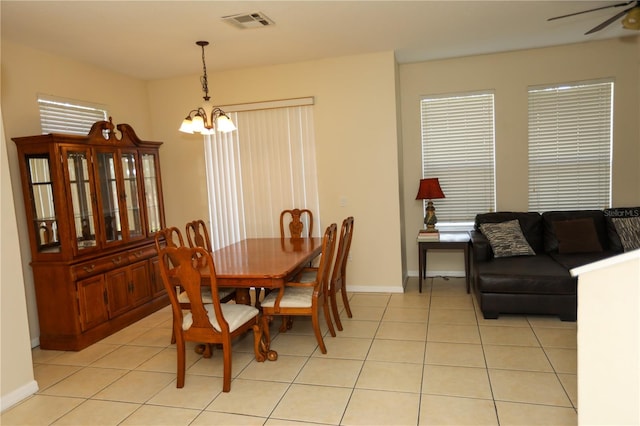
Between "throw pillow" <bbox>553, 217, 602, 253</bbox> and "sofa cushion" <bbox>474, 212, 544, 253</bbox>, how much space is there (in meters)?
0.24

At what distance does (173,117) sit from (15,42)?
1861 millimetres

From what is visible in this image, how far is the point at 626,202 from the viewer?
15.8 feet

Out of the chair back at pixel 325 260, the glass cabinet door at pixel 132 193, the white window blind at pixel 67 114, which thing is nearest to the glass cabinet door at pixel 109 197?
the glass cabinet door at pixel 132 193

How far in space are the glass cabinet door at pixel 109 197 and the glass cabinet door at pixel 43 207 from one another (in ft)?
1.40

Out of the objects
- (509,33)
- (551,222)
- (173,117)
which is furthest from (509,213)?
(173,117)

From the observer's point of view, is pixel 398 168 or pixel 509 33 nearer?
pixel 509 33

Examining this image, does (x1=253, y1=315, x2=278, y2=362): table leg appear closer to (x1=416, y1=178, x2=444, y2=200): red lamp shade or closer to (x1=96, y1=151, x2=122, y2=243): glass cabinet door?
(x1=96, y1=151, x2=122, y2=243): glass cabinet door

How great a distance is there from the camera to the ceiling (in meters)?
3.26

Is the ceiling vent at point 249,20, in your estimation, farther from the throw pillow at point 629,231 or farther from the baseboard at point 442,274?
the throw pillow at point 629,231

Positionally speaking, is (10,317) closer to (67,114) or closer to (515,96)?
(67,114)

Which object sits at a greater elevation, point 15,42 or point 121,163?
point 15,42

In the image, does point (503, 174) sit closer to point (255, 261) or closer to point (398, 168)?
point (398, 168)

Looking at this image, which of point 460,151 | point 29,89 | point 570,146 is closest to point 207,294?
point 29,89

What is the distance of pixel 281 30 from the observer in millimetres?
3812
